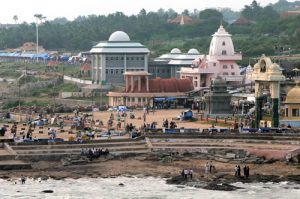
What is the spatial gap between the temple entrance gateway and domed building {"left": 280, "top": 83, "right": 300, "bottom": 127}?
1360mm

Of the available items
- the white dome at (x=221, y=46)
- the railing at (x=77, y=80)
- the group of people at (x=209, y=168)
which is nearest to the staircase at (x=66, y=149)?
the group of people at (x=209, y=168)

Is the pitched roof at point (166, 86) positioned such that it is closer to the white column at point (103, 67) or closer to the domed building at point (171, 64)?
the domed building at point (171, 64)

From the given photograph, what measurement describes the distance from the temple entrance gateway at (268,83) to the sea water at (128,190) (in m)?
11.4

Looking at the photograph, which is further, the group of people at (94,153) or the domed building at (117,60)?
the domed building at (117,60)

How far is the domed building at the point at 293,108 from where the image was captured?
51781 mm

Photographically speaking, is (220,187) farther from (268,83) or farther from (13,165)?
(268,83)

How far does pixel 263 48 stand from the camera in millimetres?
103562

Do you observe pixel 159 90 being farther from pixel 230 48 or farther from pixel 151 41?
pixel 151 41

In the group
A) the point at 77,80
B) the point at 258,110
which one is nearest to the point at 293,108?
the point at 258,110

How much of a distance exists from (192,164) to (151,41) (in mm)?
93881

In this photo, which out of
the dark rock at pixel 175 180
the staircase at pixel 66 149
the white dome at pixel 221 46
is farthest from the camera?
the white dome at pixel 221 46

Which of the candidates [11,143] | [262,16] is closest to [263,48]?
[262,16]

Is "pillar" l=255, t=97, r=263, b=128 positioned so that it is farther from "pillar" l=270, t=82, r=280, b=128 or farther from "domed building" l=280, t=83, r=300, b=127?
"domed building" l=280, t=83, r=300, b=127

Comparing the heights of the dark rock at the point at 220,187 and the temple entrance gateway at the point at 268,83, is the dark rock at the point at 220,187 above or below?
below
